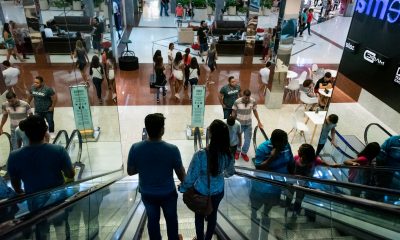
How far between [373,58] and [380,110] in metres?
1.48

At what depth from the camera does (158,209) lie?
3268 mm

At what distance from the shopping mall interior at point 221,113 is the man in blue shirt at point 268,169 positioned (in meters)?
0.04

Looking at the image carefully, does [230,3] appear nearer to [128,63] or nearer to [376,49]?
[128,63]

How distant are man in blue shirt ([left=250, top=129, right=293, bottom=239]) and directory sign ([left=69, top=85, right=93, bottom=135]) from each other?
416 cm

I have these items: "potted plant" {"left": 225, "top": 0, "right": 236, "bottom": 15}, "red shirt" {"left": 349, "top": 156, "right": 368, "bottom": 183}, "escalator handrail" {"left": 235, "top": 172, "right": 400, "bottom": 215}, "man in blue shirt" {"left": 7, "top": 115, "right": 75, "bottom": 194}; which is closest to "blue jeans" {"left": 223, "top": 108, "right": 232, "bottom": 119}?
"red shirt" {"left": 349, "top": 156, "right": 368, "bottom": 183}

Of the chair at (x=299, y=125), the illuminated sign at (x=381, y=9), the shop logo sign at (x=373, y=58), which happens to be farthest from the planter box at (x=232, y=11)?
the chair at (x=299, y=125)

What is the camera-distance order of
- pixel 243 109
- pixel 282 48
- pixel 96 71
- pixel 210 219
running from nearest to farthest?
1. pixel 210 219
2. pixel 243 109
3. pixel 96 71
4. pixel 282 48

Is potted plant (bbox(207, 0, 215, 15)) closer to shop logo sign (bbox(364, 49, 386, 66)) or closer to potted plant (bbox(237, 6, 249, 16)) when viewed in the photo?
potted plant (bbox(237, 6, 249, 16))

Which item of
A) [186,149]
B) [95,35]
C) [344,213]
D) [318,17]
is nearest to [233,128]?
[186,149]

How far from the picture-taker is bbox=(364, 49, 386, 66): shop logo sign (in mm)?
8737

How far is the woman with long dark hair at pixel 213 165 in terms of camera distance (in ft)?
9.23

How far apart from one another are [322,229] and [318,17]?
22323mm

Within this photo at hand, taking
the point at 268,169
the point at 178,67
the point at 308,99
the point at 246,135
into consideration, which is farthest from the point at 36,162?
the point at 308,99

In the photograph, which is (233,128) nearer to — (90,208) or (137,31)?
(90,208)
